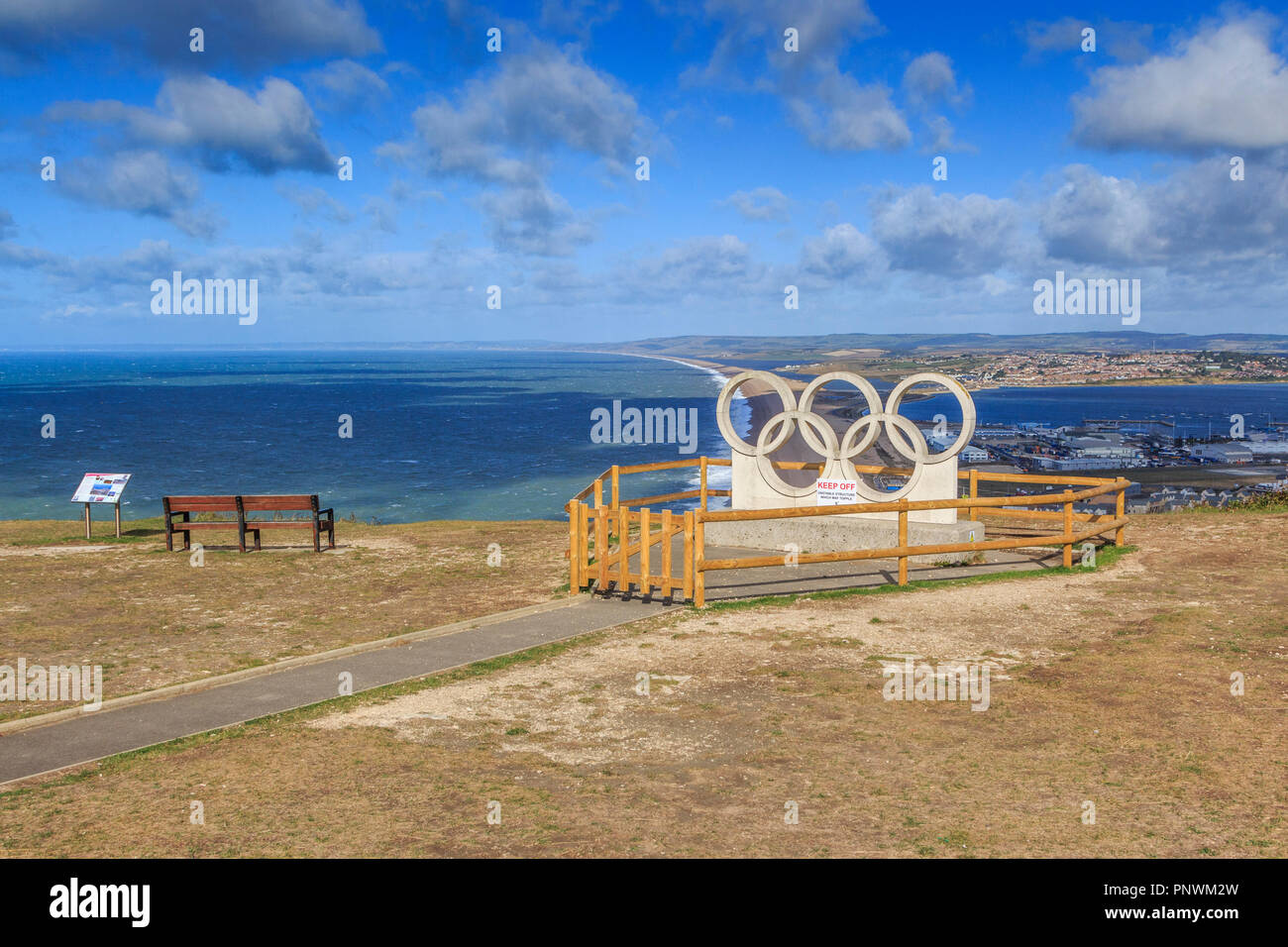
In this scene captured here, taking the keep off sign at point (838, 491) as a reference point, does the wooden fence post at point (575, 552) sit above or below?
below

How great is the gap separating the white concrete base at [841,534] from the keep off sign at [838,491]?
1.06ft

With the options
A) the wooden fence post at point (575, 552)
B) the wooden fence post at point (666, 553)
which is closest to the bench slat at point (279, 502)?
the wooden fence post at point (575, 552)

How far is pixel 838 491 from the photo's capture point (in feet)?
53.7

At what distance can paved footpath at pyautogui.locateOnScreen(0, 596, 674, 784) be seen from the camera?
25.4ft

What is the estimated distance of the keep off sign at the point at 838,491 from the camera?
16.3 meters

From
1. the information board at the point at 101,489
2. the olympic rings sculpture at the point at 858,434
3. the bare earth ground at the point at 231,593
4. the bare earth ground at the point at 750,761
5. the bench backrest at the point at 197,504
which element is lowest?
the bare earth ground at the point at 750,761

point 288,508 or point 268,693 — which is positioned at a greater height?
point 288,508

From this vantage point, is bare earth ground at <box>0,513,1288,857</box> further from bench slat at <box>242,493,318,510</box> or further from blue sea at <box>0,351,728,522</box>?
blue sea at <box>0,351,728,522</box>

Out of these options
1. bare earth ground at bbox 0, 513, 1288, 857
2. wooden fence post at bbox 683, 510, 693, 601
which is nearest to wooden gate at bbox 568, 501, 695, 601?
wooden fence post at bbox 683, 510, 693, 601

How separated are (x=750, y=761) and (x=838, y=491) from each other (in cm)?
946

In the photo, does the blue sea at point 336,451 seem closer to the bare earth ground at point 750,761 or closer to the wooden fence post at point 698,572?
the wooden fence post at point 698,572

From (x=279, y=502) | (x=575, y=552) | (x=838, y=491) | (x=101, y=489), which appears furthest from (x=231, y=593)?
(x=838, y=491)

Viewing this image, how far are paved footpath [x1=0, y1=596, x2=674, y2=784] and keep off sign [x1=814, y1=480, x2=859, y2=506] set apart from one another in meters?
5.13

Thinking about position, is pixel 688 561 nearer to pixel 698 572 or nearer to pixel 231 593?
pixel 698 572
